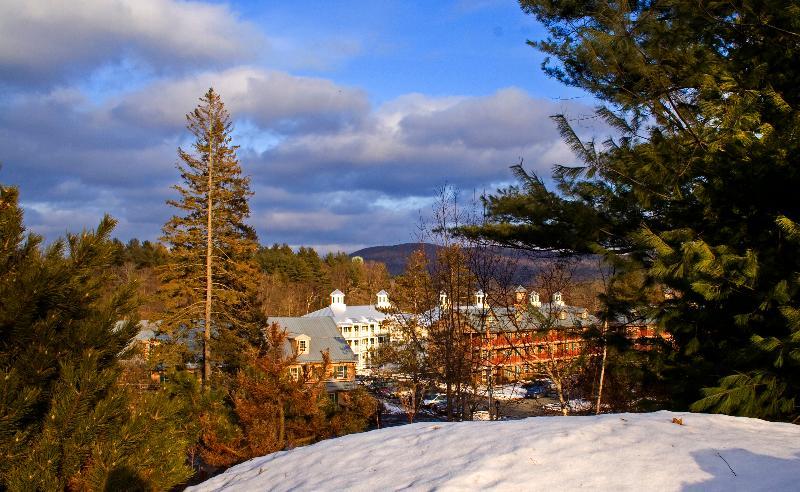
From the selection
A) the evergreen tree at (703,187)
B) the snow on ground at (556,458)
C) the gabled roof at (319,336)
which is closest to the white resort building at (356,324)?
the gabled roof at (319,336)

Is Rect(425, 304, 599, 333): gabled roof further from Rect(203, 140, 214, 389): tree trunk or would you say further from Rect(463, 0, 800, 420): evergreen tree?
Rect(203, 140, 214, 389): tree trunk

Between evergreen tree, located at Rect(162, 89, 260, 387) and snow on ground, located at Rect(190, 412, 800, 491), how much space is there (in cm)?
1843

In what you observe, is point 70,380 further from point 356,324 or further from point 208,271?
point 356,324

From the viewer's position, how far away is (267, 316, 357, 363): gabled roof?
3653 centimetres

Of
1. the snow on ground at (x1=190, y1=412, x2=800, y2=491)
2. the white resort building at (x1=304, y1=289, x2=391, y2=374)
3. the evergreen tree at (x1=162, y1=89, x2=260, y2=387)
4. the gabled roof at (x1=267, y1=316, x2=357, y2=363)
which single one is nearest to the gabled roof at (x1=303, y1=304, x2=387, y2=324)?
the white resort building at (x1=304, y1=289, x2=391, y2=374)

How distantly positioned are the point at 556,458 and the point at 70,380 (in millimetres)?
3451

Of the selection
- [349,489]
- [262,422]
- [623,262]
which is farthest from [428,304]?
[349,489]

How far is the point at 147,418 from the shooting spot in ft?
14.1

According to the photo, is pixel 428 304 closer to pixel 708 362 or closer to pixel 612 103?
pixel 612 103

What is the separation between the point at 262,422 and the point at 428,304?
875 centimetres

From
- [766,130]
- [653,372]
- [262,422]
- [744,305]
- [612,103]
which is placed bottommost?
[262,422]

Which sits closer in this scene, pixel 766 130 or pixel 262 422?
pixel 766 130

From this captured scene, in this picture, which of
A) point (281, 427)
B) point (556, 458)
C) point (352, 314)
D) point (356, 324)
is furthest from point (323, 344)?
point (556, 458)

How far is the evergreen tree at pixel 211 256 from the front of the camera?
23359 millimetres
